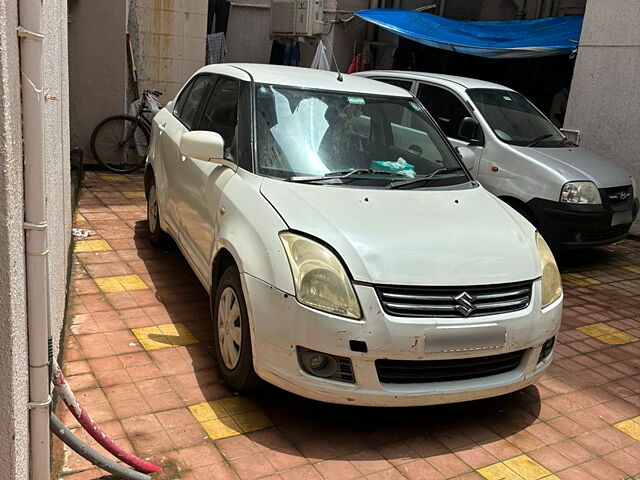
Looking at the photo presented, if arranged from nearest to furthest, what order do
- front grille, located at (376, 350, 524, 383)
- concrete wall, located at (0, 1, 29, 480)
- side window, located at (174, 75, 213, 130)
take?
concrete wall, located at (0, 1, 29, 480), front grille, located at (376, 350, 524, 383), side window, located at (174, 75, 213, 130)

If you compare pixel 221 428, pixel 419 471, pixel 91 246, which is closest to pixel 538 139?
pixel 91 246

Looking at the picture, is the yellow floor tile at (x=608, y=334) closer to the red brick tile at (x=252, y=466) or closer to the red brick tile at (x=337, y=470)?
the red brick tile at (x=337, y=470)

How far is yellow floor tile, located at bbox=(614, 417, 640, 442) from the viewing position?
376 cm

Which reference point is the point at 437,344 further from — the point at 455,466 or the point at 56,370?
the point at 56,370

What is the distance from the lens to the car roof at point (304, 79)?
14.9 feet

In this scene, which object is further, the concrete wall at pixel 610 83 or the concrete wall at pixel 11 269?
the concrete wall at pixel 610 83

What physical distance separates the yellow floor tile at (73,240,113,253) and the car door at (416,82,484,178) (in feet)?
12.4

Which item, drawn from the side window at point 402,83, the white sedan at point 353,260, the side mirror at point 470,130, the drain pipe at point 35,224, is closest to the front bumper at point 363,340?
the white sedan at point 353,260

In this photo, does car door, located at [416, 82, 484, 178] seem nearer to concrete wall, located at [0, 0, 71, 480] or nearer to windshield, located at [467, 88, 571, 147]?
windshield, located at [467, 88, 571, 147]

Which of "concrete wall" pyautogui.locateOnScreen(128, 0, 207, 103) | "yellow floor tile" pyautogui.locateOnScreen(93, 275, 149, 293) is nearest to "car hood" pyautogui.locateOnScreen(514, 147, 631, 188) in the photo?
"yellow floor tile" pyautogui.locateOnScreen(93, 275, 149, 293)

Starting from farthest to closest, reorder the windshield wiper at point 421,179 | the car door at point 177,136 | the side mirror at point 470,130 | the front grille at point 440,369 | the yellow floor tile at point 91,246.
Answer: the side mirror at point 470,130, the yellow floor tile at point 91,246, the car door at point 177,136, the windshield wiper at point 421,179, the front grille at point 440,369

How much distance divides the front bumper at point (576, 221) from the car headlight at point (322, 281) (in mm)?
4004

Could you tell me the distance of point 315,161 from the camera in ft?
13.4

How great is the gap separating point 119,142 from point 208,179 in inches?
195
